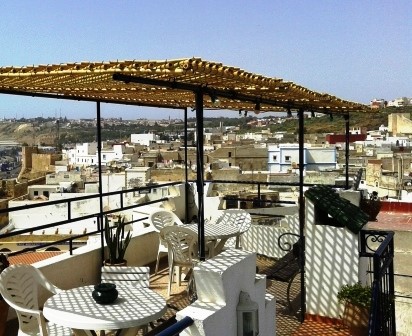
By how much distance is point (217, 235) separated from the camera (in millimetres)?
4770

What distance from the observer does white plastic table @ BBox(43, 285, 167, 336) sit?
2725 millimetres

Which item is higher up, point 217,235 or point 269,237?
point 217,235

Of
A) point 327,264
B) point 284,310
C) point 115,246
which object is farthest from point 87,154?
point 327,264

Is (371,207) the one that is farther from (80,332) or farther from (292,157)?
(292,157)

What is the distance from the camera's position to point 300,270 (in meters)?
4.28

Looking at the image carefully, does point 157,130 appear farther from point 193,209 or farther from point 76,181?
Answer: point 193,209

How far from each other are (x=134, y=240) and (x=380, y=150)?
48.5 meters

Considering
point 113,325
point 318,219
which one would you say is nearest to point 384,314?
point 318,219

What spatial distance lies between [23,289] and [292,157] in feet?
144

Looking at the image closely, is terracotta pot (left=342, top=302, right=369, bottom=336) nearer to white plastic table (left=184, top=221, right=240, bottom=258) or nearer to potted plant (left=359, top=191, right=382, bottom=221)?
white plastic table (left=184, top=221, right=240, bottom=258)

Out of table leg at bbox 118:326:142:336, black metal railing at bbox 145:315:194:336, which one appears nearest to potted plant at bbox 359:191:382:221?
table leg at bbox 118:326:142:336

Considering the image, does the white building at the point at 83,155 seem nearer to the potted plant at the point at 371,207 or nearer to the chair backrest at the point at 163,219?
the chair backrest at the point at 163,219

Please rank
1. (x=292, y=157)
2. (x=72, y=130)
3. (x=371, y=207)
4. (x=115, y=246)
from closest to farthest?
(x=115, y=246)
(x=371, y=207)
(x=292, y=157)
(x=72, y=130)

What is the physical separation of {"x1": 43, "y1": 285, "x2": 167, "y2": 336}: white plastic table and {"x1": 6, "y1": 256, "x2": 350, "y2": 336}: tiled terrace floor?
2.39 feet
